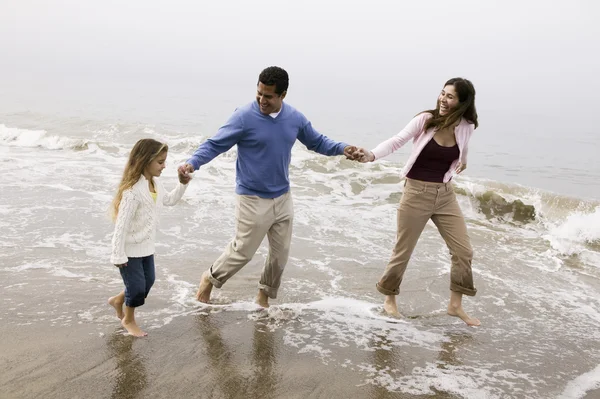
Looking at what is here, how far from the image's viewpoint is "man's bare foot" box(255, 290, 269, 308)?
16.7ft

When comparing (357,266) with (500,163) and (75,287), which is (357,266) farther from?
(500,163)

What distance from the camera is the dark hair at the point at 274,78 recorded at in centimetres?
434

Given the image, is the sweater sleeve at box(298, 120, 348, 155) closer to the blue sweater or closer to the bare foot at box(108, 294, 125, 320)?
the blue sweater

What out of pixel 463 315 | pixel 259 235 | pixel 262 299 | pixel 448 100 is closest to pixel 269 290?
pixel 262 299

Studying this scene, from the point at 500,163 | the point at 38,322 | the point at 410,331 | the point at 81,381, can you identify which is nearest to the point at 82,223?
the point at 38,322

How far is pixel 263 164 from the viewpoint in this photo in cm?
455

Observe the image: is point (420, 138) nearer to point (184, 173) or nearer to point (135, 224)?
point (184, 173)

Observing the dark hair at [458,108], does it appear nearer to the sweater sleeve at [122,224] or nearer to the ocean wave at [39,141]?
the sweater sleeve at [122,224]

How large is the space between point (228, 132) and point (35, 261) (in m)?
3.12

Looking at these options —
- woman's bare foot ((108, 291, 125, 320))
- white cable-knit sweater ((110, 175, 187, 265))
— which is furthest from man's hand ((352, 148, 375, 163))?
woman's bare foot ((108, 291, 125, 320))

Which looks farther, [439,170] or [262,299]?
[262,299]

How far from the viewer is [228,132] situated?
446 centimetres

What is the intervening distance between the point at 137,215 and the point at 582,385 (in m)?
3.63

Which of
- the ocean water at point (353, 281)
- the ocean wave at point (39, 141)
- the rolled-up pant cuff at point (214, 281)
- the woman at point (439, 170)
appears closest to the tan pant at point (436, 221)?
the woman at point (439, 170)
